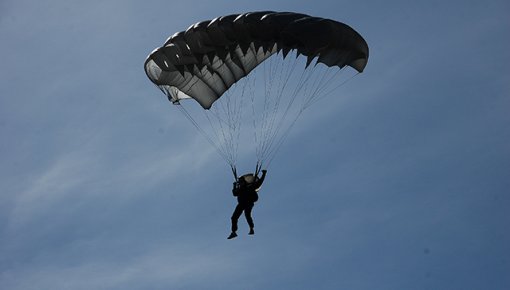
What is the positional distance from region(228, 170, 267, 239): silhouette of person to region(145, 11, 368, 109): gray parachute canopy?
3783 mm

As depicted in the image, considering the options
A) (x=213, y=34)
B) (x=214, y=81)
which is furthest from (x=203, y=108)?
(x=213, y=34)

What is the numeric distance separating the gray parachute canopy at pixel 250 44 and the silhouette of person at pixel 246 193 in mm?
3783

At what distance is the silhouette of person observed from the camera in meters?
36.0

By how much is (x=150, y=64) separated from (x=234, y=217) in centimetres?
607

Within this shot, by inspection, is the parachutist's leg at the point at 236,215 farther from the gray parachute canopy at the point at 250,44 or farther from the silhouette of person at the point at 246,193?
the gray parachute canopy at the point at 250,44

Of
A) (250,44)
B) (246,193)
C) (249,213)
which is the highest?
(250,44)

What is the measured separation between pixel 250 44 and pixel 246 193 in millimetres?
4687

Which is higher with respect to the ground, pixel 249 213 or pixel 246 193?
pixel 246 193

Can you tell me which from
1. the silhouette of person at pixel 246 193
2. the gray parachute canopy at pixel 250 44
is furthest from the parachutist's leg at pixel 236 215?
the gray parachute canopy at pixel 250 44

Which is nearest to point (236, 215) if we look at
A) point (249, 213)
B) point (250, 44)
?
point (249, 213)

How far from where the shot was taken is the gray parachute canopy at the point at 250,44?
114 feet

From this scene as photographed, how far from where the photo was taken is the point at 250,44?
36.1 metres

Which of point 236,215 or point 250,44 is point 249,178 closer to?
point 236,215

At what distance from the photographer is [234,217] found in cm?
3625
